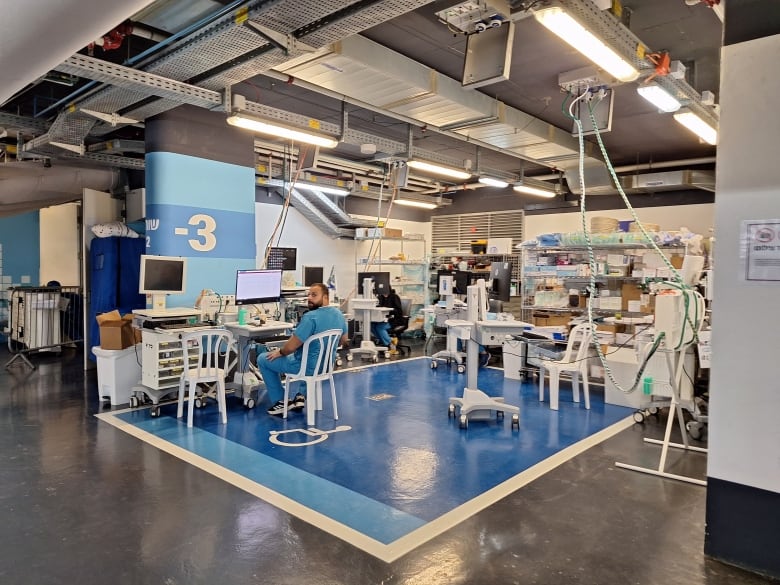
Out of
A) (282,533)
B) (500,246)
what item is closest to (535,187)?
(500,246)

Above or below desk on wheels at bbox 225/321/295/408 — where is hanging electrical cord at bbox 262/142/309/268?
above

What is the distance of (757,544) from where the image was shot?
2.48 m

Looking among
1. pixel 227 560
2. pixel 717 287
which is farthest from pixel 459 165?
pixel 227 560

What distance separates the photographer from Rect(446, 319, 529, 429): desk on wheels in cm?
471

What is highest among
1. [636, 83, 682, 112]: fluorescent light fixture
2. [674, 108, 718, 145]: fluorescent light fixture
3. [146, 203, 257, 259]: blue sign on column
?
[674, 108, 718, 145]: fluorescent light fixture

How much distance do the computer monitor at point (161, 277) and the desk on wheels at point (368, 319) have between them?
3.40 metres

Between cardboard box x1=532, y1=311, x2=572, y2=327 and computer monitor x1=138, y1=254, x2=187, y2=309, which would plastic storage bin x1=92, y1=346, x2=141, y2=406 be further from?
cardboard box x1=532, y1=311, x2=572, y2=327

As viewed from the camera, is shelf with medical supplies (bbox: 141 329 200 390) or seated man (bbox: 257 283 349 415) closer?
seated man (bbox: 257 283 349 415)

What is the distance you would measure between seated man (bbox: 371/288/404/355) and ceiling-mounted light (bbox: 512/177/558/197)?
297 cm

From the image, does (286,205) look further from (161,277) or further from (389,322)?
(389,322)

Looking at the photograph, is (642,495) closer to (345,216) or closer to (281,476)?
(281,476)

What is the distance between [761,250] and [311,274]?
268 inches

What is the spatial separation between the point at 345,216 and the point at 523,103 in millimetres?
4780

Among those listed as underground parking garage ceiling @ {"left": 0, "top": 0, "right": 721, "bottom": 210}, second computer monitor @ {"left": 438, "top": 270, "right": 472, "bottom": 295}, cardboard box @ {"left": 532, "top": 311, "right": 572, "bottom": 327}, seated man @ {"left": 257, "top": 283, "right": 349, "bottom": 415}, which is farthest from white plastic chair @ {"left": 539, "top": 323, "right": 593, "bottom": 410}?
second computer monitor @ {"left": 438, "top": 270, "right": 472, "bottom": 295}
